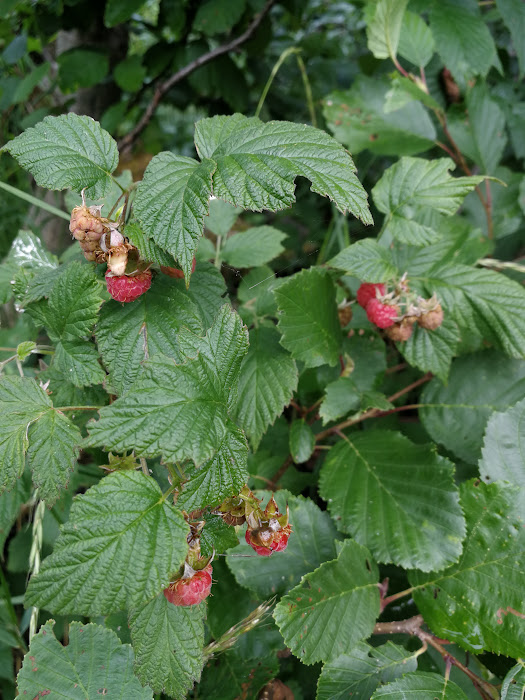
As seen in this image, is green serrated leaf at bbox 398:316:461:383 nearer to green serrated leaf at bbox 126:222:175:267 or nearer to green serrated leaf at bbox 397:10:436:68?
green serrated leaf at bbox 126:222:175:267

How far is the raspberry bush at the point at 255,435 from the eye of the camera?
490 mm

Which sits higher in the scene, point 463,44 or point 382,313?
point 463,44

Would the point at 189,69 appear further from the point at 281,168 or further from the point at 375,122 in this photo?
the point at 281,168

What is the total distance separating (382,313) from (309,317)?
4.4 inches

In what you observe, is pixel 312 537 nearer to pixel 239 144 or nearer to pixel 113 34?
pixel 239 144

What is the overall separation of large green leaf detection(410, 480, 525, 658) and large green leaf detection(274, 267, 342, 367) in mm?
284

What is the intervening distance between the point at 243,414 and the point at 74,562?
0.30 meters

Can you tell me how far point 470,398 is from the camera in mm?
916

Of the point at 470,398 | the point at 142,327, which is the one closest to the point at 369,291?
the point at 470,398

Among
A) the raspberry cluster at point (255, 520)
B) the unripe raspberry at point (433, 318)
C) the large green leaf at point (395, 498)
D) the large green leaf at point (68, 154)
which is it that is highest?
the large green leaf at point (68, 154)

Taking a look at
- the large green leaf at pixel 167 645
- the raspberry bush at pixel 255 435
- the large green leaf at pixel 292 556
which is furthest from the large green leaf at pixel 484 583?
the large green leaf at pixel 167 645

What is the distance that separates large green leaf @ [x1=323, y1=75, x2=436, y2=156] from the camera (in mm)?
1243

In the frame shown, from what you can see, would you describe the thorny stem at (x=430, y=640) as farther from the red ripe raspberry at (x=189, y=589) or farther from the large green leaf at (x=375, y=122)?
the large green leaf at (x=375, y=122)

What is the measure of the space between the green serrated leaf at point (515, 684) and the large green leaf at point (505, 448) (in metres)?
0.24
